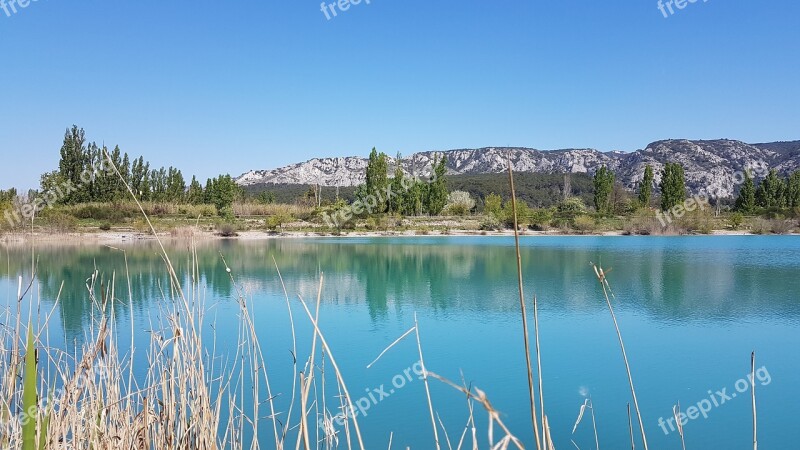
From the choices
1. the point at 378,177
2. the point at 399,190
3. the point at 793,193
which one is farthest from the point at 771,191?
the point at 378,177

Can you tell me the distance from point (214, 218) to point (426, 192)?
1280cm

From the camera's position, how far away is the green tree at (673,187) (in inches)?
1448

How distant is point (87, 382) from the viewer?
212 cm

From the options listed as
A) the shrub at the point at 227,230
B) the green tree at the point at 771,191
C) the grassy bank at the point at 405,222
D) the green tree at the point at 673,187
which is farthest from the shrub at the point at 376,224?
the green tree at the point at 771,191

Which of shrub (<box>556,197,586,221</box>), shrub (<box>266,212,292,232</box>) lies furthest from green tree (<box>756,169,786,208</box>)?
shrub (<box>266,212,292,232</box>)

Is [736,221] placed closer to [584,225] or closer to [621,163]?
[584,225]

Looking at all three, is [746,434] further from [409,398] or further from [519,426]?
[409,398]

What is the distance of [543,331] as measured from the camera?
7.63 m

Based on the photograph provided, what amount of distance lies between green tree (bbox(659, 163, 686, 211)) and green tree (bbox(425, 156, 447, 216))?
1434 centimetres

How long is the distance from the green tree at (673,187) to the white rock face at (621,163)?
28.8 metres

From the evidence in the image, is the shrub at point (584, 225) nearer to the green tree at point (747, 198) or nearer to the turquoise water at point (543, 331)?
the green tree at point (747, 198)

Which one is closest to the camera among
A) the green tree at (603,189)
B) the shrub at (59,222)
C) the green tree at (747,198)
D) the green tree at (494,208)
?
the shrub at (59,222)

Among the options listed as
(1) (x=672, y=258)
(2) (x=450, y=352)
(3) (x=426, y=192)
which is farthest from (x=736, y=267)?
(3) (x=426, y=192)

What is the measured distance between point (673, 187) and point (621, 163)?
181 feet
